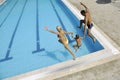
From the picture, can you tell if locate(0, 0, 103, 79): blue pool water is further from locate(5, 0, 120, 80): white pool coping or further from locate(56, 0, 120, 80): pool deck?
locate(56, 0, 120, 80): pool deck

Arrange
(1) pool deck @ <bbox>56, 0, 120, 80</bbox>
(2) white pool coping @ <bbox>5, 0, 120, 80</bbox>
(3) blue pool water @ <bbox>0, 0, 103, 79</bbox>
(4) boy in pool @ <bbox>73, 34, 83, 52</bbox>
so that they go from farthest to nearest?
(3) blue pool water @ <bbox>0, 0, 103, 79</bbox>, (4) boy in pool @ <bbox>73, 34, 83, 52</bbox>, (2) white pool coping @ <bbox>5, 0, 120, 80</bbox>, (1) pool deck @ <bbox>56, 0, 120, 80</bbox>

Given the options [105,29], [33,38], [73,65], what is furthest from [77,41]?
[33,38]

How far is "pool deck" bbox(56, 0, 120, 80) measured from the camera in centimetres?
560

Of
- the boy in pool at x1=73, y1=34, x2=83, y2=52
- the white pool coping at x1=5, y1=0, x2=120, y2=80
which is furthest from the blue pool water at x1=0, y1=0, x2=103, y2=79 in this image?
the white pool coping at x1=5, y1=0, x2=120, y2=80

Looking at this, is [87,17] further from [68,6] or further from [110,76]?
[68,6]

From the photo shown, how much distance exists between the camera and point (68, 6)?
11641 mm

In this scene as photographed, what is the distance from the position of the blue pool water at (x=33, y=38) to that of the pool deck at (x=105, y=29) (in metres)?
0.80

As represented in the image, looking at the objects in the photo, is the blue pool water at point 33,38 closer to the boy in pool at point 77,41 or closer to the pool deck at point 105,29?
the boy in pool at point 77,41

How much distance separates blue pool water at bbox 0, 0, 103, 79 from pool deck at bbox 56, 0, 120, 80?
2.62 ft

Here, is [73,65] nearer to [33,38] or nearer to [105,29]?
[105,29]

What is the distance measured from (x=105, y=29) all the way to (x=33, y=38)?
10.6 ft

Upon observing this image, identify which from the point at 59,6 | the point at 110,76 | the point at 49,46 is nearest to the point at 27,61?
the point at 49,46

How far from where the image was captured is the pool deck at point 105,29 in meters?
5.60

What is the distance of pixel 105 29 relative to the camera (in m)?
7.95
